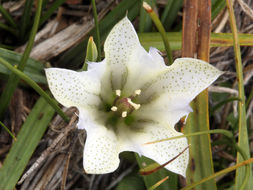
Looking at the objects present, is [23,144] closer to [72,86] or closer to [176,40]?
[72,86]

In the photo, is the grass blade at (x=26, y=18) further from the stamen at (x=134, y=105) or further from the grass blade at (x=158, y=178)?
the grass blade at (x=158, y=178)

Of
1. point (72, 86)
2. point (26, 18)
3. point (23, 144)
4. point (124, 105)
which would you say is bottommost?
point (23, 144)

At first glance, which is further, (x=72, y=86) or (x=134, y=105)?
(x=134, y=105)

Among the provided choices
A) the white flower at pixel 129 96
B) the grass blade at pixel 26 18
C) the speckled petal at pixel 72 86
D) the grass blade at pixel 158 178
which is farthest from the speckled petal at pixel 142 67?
the grass blade at pixel 26 18

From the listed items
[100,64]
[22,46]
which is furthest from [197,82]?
[22,46]

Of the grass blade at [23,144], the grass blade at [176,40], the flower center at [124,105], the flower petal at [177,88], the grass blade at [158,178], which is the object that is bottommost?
the grass blade at [158,178]

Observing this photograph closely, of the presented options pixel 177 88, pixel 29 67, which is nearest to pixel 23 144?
pixel 29 67

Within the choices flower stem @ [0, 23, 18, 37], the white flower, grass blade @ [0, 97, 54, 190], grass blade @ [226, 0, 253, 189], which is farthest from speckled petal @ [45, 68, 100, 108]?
flower stem @ [0, 23, 18, 37]

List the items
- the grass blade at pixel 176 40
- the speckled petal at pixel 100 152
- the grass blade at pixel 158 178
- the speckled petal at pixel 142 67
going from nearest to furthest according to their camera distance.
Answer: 1. the speckled petal at pixel 100 152
2. the speckled petal at pixel 142 67
3. the grass blade at pixel 158 178
4. the grass blade at pixel 176 40
